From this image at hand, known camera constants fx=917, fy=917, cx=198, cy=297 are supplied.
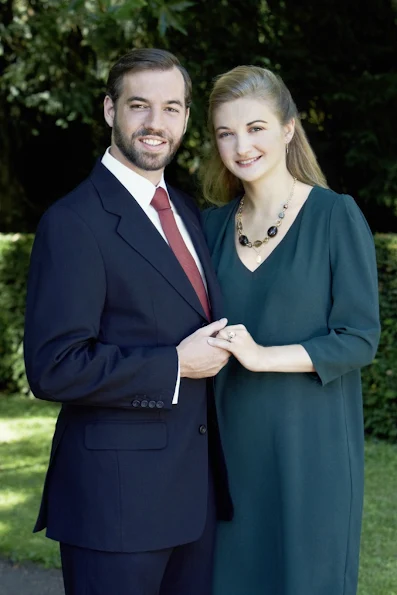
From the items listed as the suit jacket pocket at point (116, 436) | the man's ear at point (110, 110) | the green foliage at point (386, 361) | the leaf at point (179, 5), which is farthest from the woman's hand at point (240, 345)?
the green foliage at point (386, 361)

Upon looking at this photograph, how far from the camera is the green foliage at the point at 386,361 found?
730 cm

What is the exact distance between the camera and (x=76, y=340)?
8.11 ft

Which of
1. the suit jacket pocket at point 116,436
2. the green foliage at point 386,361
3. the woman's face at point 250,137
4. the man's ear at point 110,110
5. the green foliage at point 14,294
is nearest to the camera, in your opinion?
the suit jacket pocket at point 116,436

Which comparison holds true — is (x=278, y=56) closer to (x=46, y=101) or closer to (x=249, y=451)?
(x=46, y=101)

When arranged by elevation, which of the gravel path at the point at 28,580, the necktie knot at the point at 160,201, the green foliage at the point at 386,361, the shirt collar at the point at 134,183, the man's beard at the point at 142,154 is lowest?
the gravel path at the point at 28,580

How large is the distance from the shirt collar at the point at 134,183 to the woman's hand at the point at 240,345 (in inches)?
18.1

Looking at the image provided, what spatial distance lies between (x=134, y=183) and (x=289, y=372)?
0.77m

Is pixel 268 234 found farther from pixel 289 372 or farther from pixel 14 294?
pixel 14 294

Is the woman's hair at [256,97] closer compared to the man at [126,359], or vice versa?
the man at [126,359]

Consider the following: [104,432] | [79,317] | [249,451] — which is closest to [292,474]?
[249,451]

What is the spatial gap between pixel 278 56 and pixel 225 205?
5267 millimetres

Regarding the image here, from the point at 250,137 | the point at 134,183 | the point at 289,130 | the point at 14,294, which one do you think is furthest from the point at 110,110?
the point at 14,294

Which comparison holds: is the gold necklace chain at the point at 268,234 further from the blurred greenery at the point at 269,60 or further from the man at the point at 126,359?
the blurred greenery at the point at 269,60

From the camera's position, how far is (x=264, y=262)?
10.1 ft
